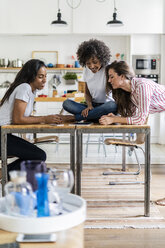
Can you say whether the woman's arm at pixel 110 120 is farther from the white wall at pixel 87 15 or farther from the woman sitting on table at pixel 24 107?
the white wall at pixel 87 15

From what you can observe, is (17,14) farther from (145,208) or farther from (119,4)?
(145,208)

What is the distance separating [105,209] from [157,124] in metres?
4.18

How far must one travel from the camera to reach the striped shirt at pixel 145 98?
2.99 m

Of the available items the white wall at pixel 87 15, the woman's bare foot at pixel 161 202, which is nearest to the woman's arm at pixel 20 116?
the woman's bare foot at pixel 161 202

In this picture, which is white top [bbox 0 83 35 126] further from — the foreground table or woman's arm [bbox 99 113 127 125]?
the foreground table

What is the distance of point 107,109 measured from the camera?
10.8 ft

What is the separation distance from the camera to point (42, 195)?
1.50m

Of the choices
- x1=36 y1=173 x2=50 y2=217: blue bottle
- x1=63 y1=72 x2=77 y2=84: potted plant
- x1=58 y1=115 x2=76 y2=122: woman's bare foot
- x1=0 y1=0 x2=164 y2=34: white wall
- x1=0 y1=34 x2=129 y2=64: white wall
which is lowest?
x1=36 y1=173 x2=50 y2=217: blue bottle

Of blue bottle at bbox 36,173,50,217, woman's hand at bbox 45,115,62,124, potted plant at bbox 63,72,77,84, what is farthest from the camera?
potted plant at bbox 63,72,77,84

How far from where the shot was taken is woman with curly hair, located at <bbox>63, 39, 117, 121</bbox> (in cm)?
330

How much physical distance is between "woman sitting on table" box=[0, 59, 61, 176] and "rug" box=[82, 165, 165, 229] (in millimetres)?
664

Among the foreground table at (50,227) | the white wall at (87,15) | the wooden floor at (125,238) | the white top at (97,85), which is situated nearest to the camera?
the foreground table at (50,227)

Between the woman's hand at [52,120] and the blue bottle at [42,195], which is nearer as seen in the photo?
the blue bottle at [42,195]

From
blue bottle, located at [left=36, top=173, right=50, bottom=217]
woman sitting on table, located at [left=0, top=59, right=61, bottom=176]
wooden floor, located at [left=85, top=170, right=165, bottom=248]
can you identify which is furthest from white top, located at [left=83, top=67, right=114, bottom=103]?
blue bottle, located at [left=36, top=173, right=50, bottom=217]
